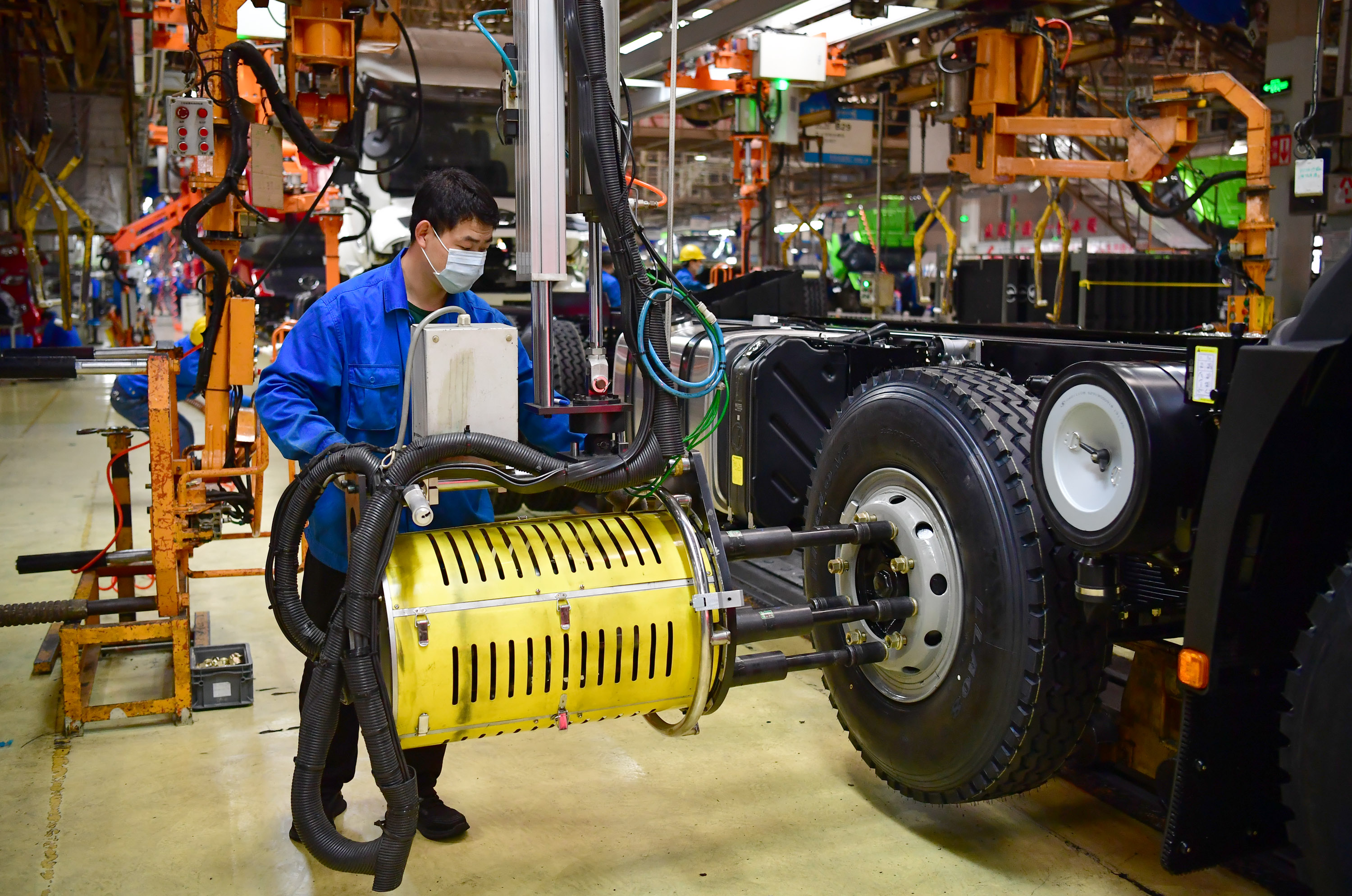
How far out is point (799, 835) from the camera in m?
3.04

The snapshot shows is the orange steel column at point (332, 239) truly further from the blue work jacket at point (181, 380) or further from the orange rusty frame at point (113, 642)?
the orange rusty frame at point (113, 642)

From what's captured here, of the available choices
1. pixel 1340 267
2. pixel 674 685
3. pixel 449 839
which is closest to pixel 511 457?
pixel 674 685

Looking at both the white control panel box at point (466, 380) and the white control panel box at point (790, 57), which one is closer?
the white control panel box at point (466, 380)

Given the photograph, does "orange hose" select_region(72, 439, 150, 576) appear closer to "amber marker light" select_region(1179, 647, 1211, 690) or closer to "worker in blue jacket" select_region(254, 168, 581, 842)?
"worker in blue jacket" select_region(254, 168, 581, 842)

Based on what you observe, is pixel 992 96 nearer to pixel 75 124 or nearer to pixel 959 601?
pixel 959 601

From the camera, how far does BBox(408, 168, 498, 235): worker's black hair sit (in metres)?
2.68

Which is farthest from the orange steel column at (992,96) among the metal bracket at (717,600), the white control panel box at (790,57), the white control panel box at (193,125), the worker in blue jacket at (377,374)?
the metal bracket at (717,600)

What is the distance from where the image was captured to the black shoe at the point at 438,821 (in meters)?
2.99

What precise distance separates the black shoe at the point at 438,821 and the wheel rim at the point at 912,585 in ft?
4.00

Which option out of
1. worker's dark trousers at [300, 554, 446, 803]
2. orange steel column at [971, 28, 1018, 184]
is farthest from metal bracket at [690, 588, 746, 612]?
A: orange steel column at [971, 28, 1018, 184]

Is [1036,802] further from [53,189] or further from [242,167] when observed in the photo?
[53,189]

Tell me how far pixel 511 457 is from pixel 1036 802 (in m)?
1.94

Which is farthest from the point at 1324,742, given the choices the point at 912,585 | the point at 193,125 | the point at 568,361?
the point at 568,361

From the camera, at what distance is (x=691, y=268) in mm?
13969
